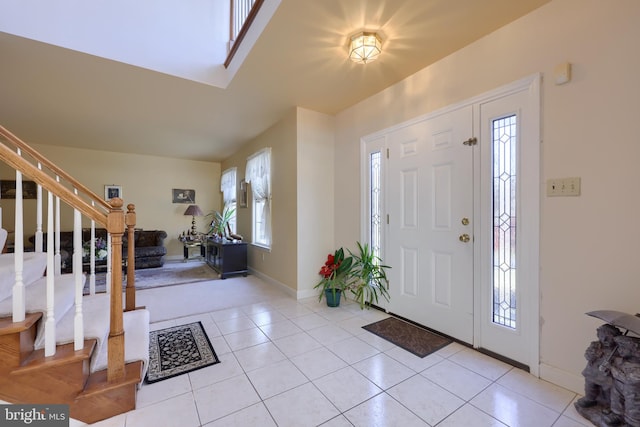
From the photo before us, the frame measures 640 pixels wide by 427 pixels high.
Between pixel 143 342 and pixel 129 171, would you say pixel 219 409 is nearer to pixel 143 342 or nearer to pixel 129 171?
pixel 143 342

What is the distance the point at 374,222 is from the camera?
3141 mm

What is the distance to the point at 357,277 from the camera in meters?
3.19

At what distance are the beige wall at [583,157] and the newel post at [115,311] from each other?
2595mm

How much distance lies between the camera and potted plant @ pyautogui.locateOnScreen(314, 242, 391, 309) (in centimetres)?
300

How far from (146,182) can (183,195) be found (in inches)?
31.8

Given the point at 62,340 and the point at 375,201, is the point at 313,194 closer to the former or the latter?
the point at 375,201

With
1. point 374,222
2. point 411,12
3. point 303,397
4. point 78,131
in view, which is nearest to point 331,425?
point 303,397

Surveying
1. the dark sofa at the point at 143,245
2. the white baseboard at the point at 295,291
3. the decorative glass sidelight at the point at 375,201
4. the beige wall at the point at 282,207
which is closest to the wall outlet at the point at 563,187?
the decorative glass sidelight at the point at 375,201

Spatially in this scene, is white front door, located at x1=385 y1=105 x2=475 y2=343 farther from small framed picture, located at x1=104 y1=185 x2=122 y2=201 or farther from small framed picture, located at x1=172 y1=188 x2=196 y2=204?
small framed picture, located at x1=104 y1=185 x2=122 y2=201

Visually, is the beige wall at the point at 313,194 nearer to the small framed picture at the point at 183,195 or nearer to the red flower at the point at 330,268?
the red flower at the point at 330,268

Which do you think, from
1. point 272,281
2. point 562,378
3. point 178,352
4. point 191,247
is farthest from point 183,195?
point 562,378

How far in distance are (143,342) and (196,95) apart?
2.61 meters

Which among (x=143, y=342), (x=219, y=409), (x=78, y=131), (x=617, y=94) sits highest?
(x=78, y=131)

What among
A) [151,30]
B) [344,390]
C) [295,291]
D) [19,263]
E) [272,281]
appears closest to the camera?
[19,263]
